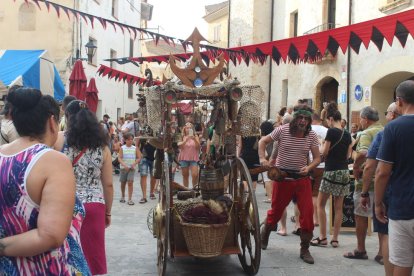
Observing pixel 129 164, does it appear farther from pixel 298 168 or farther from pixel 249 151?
pixel 298 168

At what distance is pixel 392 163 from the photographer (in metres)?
3.72

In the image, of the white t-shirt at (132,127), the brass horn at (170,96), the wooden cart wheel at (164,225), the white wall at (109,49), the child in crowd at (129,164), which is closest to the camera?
the wooden cart wheel at (164,225)

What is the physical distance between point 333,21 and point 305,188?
40.2 ft

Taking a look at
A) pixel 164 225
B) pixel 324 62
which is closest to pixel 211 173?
pixel 164 225

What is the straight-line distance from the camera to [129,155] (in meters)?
10.1

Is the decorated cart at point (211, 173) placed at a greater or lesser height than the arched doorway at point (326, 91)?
lesser

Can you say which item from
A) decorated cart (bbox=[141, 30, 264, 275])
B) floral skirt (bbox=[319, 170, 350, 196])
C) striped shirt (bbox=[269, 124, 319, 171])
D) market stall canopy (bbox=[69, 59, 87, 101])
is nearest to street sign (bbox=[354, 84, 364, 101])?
market stall canopy (bbox=[69, 59, 87, 101])

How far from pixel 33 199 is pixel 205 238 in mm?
2951

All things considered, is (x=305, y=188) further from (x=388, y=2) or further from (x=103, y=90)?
(x=103, y=90)

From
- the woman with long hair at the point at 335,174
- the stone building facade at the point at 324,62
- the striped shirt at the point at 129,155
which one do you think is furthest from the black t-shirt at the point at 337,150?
the stone building facade at the point at 324,62

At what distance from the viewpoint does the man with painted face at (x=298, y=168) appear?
18.7ft

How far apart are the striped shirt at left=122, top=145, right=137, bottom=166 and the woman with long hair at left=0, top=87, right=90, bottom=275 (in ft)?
25.6

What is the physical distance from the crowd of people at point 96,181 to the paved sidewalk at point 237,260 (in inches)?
6.8

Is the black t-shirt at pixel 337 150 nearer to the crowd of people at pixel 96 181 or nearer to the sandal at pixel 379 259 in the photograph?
the crowd of people at pixel 96 181
